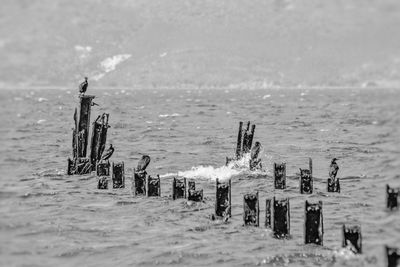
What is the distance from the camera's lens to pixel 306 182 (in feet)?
76.7

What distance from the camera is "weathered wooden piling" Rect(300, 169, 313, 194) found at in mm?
23125

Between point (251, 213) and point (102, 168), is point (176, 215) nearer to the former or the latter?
point (251, 213)

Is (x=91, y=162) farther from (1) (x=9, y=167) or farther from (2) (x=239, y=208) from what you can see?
(2) (x=239, y=208)

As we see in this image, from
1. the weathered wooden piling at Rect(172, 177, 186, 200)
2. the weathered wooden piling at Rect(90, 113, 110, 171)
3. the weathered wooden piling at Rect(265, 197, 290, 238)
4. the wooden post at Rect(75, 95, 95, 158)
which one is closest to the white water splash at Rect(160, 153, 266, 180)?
the weathered wooden piling at Rect(90, 113, 110, 171)

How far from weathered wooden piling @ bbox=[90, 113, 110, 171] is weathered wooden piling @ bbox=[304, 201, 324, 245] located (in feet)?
40.4

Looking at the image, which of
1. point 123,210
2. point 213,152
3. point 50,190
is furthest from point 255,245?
point 213,152

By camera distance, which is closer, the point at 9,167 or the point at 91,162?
the point at 91,162

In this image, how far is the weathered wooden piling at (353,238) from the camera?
15.1m

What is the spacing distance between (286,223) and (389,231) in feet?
9.11

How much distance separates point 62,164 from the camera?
3219cm

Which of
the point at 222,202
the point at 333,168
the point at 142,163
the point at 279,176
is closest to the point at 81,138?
the point at 142,163

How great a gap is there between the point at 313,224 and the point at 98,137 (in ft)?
41.6

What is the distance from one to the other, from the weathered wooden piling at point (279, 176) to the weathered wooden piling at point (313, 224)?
8.04m

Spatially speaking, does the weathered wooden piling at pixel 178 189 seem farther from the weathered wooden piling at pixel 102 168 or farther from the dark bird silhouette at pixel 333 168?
the dark bird silhouette at pixel 333 168
